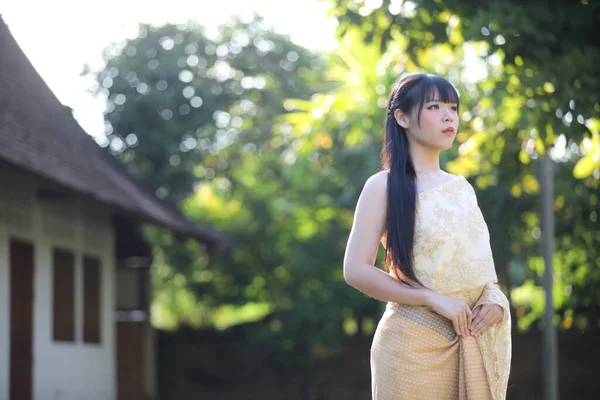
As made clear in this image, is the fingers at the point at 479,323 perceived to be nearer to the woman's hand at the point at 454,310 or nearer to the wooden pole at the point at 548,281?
the woman's hand at the point at 454,310

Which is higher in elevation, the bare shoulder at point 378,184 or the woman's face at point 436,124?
the woman's face at point 436,124

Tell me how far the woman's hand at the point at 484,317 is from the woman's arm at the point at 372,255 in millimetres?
157

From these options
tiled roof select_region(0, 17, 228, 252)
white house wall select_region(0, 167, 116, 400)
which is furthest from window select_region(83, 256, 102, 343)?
tiled roof select_region(0, 17, 228, 252)

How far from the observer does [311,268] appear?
731 inches

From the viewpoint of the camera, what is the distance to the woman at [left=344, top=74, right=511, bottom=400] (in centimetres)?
352

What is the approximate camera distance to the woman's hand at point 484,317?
138 inches

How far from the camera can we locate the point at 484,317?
139 inches

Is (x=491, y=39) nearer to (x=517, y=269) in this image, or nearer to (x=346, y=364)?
(x=346, y=364)

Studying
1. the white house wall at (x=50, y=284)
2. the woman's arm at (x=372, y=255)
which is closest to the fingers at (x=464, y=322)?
the woman's arm at (x=372, y=255)

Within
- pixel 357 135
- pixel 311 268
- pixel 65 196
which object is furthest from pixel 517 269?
pixel 65 196

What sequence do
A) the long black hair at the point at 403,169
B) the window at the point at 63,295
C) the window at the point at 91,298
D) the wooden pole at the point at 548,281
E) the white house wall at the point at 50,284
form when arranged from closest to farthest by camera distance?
1. the long black hair at the point at 403,169
2. the white house wall at the point at 50,284
3. the wooden pole at the point at 548,281
4. the window at the point at 63,295
5. the window at the point at 91,298

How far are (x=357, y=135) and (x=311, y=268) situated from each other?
4429 mm

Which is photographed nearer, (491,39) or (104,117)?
(491,39)

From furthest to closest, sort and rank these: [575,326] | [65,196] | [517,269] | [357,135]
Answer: [517,269] → [575,326] → [357,135] → [65,196]
